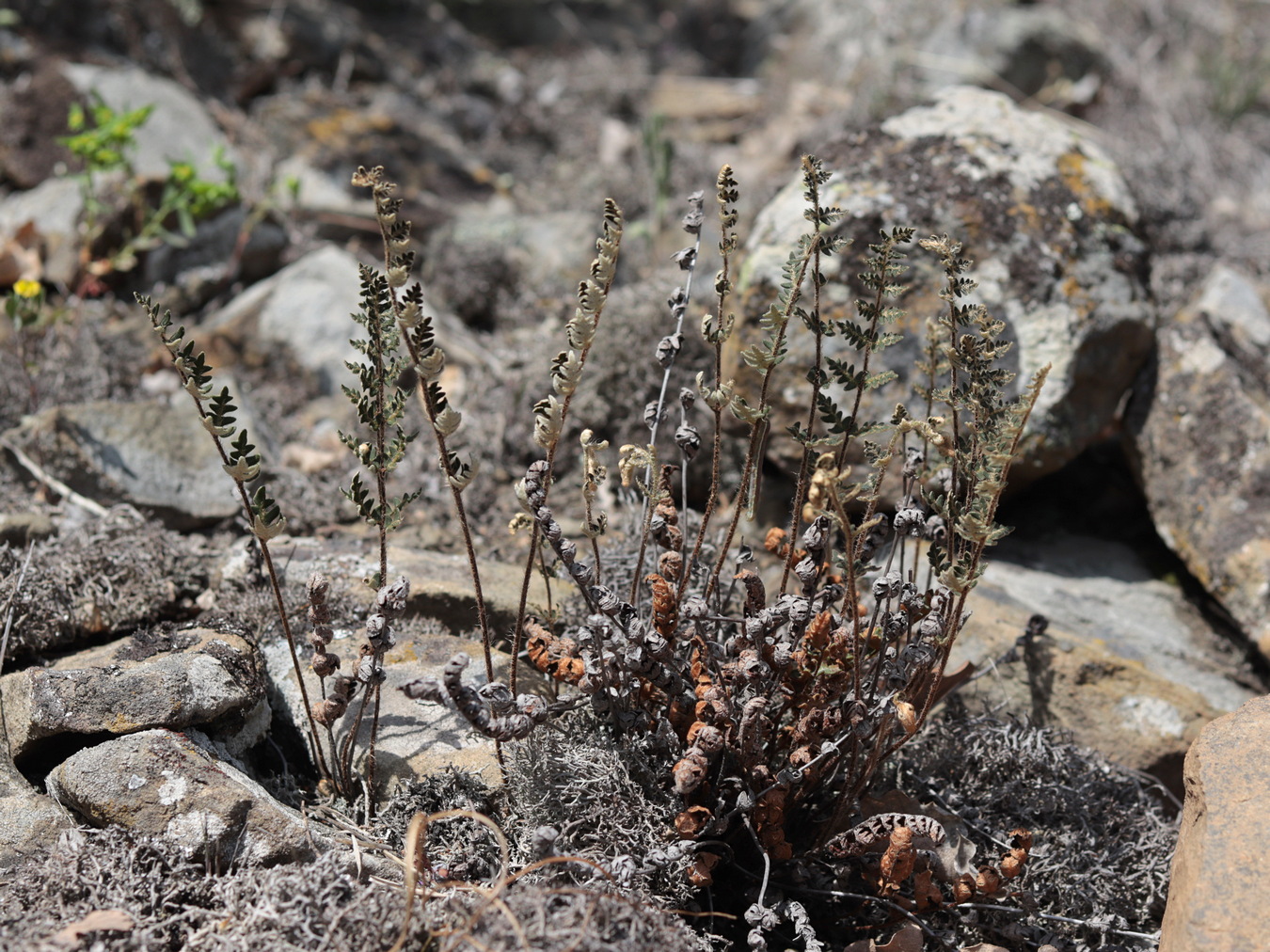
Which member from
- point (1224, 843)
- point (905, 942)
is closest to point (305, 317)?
point (905, 942)

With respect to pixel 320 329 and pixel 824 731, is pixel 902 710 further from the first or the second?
pixel 320 329

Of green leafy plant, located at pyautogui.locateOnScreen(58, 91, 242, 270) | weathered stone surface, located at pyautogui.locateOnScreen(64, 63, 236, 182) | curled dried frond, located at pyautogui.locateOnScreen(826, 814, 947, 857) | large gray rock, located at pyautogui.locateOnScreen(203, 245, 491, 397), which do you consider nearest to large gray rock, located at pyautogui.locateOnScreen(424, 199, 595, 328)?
large gray rock, located at pyautogui.locateOnScreen(203, 245, 491, 397)

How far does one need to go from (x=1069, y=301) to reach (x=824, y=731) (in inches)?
90.9

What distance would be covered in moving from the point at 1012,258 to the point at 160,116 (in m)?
5.31

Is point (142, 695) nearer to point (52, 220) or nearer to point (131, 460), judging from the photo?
point (131, 460)

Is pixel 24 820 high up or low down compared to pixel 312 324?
down

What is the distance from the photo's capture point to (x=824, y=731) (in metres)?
2.61

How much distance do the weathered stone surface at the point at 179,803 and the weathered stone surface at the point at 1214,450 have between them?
3425mm

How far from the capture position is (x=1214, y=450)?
414 cm

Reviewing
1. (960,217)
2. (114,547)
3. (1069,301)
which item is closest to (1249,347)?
(1069,301)

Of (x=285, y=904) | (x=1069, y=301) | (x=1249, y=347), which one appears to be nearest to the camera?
(x=285, y=904)

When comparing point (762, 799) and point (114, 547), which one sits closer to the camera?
point (762, 799)

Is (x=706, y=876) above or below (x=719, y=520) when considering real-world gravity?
below

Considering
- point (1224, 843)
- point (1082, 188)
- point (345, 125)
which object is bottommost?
point (1224, 843)
